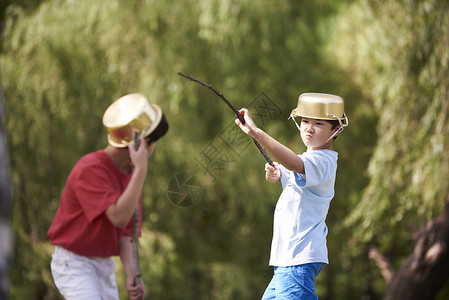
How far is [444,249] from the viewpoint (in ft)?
16.8

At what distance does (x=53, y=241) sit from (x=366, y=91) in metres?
5.65

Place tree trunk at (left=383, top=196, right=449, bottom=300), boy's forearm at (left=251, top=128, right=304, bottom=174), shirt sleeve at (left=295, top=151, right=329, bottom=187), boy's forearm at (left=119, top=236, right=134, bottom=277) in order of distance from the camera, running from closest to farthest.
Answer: boy's forearm at (left=251, top=128, right=304, bottom=174) < shirt sleeve at (left=295, top=151, right=329, bottom=187) < boy's forearm at (left=119, top=236, right=134, bottom=277) < tree trunk at (left=383, top=196, right=449, bottom=300)

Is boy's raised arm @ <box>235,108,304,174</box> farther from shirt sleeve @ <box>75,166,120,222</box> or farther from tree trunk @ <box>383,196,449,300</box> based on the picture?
tree trunk @ <box>383,196,449,300</box>

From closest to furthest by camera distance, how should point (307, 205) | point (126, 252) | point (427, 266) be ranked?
point (307, 205) < point (126, 252) < point (427, 266)

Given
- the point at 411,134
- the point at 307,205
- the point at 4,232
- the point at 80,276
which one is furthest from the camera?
the point at 411,134

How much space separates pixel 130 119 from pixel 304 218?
0.81 metres

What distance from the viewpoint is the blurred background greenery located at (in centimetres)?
589

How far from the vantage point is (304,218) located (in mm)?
2631

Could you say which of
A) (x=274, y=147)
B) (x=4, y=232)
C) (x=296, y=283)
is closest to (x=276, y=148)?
(x=274, y=147)

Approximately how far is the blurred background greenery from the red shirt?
98.7 inches

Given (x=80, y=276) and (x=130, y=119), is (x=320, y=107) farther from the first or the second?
(x=80, y=276)

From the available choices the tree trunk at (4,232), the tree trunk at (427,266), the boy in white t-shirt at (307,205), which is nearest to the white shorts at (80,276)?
the boy in white t-shirt at (307,205)

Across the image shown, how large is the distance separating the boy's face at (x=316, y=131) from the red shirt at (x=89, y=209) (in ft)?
2.73

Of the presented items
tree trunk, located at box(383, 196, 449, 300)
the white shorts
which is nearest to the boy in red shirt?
the white shorts
